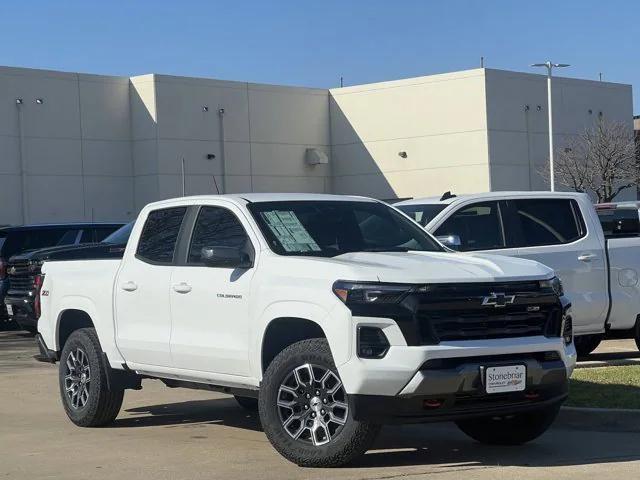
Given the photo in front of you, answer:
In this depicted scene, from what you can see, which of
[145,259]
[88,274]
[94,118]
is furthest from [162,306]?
[94,118]

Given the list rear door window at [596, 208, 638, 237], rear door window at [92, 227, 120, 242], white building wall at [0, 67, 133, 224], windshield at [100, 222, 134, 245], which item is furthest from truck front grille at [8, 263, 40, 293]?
white building wall at [0, 67, 133, 224]

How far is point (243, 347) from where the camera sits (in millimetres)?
8719

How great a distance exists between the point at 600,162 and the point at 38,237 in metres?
34.2

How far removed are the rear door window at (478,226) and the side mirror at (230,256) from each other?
13.8ft

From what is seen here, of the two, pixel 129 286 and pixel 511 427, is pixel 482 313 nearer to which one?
pixel 511 427

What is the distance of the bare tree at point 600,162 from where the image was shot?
50500 mm

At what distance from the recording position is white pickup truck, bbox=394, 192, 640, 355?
12.8 meters

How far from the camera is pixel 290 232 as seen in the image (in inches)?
358

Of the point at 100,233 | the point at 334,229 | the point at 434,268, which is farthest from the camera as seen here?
the point at 100,233

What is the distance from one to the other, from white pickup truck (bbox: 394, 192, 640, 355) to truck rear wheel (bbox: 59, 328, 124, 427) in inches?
156

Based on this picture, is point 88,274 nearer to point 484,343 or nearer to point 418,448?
point 418,448

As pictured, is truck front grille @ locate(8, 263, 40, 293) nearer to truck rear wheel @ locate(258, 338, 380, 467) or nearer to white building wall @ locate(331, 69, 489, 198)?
truck rear wheel @ locate(258, 338, 380, 467)

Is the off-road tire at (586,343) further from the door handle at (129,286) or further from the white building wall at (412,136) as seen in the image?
the white building wall at (412,136)

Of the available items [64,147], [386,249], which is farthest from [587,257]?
[64,147]
